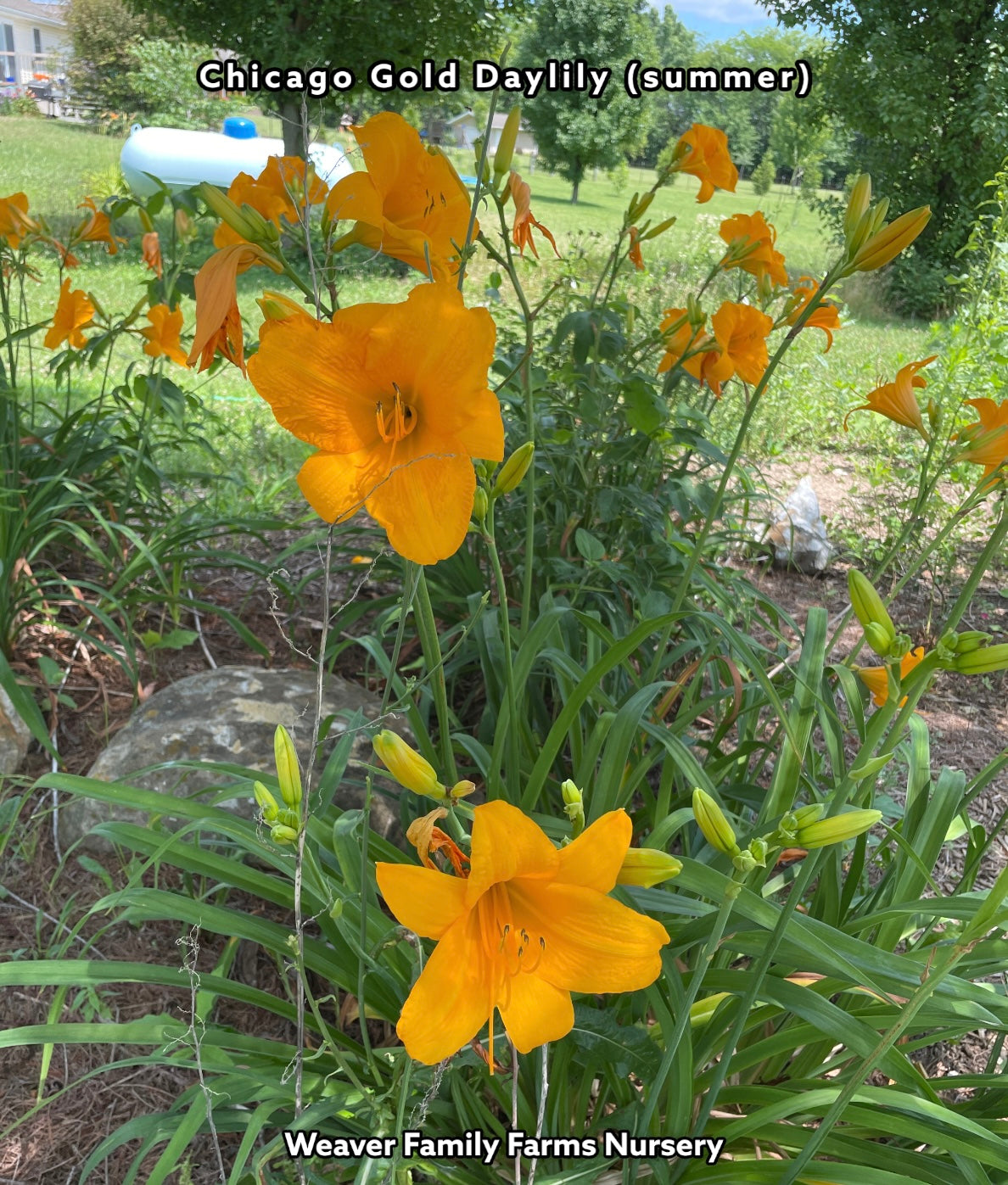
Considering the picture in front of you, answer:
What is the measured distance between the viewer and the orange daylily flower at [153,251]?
2.29 metres

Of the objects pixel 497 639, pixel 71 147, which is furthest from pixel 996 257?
pixel 71 147

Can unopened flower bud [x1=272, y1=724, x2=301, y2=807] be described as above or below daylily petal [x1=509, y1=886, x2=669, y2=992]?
above

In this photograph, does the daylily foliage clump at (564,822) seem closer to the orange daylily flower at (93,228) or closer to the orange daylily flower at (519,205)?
the orange daylily flower at (519,205)

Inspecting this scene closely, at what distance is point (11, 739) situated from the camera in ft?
6.79

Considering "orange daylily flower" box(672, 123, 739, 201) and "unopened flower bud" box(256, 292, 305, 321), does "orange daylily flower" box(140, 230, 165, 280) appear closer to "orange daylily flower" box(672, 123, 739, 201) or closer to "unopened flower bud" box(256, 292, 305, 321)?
"orange daylily flower" box(672, 123, 739, 201)

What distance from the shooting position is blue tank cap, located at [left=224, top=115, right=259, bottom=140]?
10.4 m

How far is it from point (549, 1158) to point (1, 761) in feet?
4.88

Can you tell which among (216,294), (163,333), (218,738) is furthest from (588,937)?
(163,333)

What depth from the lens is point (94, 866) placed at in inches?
65.4

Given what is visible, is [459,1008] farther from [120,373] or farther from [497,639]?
[120,373]

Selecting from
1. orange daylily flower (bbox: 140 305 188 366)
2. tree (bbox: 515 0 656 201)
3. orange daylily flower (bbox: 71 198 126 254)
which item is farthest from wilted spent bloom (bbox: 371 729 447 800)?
tree (bbox: 515 0 656 201)

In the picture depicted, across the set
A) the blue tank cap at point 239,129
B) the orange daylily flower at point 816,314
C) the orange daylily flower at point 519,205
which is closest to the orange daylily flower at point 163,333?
the orange daylily flower at point 519,205

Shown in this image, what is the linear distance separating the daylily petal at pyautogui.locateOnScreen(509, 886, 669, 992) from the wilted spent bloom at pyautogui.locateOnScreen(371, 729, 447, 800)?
121 millimetres

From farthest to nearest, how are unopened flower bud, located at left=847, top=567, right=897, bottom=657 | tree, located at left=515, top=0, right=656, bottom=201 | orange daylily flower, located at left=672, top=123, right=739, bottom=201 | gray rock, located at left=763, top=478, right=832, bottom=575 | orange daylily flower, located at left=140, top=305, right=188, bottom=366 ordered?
tree, located at left=515, top=0, right=656, bottom=201 → gray rock, located at left=763, top=478, right=832, bottom=575 → orange daylily flower, located at left=140, top=305, right=188, bottom=366 → orange daylily flower, located at left=672, top=123, right=739, bottom=201 → unopened flower bud, located at left=847, top=567, right=897, bottom=657
